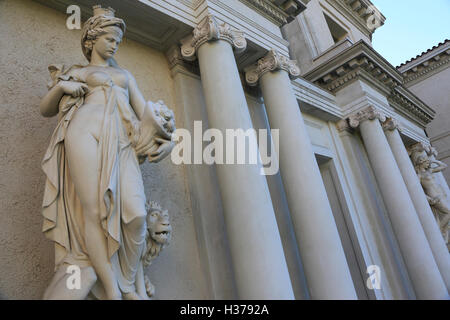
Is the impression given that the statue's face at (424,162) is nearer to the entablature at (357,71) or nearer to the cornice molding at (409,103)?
the cornice molding at (409,103)

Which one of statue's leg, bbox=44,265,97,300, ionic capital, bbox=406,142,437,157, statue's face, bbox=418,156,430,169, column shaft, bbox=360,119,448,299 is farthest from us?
ionic capital, bbox=406,142,437,157

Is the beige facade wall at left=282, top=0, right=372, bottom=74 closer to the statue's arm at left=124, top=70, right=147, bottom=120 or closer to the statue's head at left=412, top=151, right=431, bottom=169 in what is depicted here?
the statue's head at left=412, top=151, right=431, bottom=169

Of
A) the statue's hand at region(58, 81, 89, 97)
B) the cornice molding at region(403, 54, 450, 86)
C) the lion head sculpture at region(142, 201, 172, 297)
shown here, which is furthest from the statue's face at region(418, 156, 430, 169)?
the statue's hand at region(58, 81, 89, 97)

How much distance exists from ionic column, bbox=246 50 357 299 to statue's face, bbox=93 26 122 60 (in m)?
2.47

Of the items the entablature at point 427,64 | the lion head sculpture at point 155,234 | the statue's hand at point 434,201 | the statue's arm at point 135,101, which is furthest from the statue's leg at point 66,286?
the entablature at point 427,64

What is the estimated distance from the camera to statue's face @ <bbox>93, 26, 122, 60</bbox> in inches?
118

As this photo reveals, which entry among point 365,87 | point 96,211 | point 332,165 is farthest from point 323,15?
point 96,211

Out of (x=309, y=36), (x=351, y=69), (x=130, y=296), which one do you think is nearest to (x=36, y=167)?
(x=130, y=296)

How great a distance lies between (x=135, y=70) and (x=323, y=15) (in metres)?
7.73

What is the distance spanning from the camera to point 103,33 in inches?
118

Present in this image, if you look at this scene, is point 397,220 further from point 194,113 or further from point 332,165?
point 194,113

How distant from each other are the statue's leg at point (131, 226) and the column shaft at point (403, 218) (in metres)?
5.52

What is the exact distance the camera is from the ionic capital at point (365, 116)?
7.18m

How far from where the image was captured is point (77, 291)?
218cm
